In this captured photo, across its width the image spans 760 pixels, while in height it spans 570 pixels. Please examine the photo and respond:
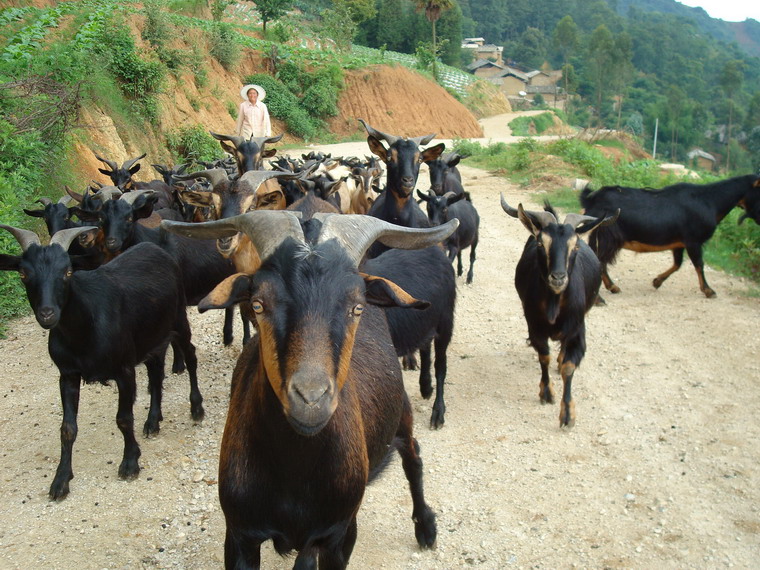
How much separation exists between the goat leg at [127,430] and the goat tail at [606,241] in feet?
24.4

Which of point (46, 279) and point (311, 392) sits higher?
point (311, 392)

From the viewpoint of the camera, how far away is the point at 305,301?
8.34ft

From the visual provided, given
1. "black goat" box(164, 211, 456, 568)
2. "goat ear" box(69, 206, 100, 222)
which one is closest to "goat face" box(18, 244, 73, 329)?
"goat ear" box(69, 206, 100, 222)

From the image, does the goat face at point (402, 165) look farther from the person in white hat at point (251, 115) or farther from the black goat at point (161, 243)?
the person in white hat at point (251, 115)

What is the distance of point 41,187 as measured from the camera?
399 inches

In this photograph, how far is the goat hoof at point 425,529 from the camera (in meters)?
4.46

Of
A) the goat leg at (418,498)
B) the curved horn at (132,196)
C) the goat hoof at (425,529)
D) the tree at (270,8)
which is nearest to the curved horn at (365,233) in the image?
the goat leg at (418,498)

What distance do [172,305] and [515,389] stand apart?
3679 millimetres

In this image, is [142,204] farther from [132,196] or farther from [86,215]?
[86,215]

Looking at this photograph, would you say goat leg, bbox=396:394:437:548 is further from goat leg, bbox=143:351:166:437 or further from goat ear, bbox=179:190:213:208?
goat ear, bbox=179:190:213:208

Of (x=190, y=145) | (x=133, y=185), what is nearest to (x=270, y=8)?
(x=190, y=145)

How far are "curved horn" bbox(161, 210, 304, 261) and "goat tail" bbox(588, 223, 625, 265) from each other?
8.26 metres

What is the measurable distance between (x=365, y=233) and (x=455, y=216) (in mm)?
7466

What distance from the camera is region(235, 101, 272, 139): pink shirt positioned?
1194 cm
